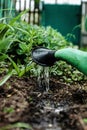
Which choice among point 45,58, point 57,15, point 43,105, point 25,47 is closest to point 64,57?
point 45,58

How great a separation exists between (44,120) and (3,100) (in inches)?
14.4

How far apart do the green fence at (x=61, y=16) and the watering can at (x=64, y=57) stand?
207 inches

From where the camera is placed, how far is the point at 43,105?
3.24 m

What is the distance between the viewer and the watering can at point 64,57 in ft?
11.6

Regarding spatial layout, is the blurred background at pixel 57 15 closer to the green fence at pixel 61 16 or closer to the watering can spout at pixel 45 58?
the green fence at pixel 61 16

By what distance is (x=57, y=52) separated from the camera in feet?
11.9

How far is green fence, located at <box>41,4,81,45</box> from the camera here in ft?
29.6

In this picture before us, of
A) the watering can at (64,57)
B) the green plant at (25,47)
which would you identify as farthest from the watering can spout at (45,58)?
the green plant at (25,47)

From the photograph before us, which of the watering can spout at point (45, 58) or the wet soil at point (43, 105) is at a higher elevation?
the watering can spout at point (45, 58)

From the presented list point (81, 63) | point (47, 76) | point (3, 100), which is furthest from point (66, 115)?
point (47, 76)

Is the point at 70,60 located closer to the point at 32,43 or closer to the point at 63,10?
the point at 32,43

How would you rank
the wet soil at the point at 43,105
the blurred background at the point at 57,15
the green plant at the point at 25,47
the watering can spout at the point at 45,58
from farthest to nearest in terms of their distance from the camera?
the blurred background at the point at 57,15, the green plant at the point at 25,47, the watering can spout at the point at 45,58, the wet soil at the point at 43,105

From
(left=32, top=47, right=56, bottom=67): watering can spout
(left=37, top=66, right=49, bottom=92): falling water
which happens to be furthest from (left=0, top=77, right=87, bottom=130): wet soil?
(left=32, top=47, right=56, bottom=67): watering can spout

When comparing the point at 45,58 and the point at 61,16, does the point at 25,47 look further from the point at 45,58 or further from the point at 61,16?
the point at 61,16
